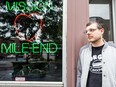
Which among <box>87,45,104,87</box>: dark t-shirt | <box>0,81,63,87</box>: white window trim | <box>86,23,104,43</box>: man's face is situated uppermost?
<box>86,23,104,43</box>: man's face

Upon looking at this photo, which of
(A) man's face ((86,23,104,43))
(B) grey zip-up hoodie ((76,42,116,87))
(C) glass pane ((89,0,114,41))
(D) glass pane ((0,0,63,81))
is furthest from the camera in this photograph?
(C) glass pane ((89,0,114,41))

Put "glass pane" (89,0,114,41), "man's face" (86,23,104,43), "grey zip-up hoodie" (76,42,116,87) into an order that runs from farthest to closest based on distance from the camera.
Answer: "glass pane" (89,0,114,41) < "man's face" (86,23,104,43) < "grey zip-up hoodie" (76,42,116,87)

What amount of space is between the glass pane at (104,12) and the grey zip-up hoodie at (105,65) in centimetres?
99

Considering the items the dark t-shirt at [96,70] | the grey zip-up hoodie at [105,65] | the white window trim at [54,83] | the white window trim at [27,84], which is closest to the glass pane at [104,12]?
the white window trim at [54,83]

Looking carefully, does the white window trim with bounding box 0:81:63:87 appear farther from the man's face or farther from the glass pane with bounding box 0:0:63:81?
the man's face

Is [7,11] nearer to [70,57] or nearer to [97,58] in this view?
[70,57]

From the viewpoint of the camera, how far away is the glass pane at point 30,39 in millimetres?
3926

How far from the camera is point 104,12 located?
4.39 m

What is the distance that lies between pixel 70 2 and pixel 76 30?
39 centimetres

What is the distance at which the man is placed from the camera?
10.5 ft

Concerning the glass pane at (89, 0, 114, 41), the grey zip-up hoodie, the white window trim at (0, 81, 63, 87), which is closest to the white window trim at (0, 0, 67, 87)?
the white window trim at (0, 81, 63, 87)

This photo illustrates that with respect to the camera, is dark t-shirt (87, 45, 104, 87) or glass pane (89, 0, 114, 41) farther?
glass pane (89, 0, 114, 41)

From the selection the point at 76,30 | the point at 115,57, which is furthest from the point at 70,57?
the point at 115,57

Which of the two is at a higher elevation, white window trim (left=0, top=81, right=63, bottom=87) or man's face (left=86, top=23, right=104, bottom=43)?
man's face (left=86, top=23, right=104, bottom=43)
